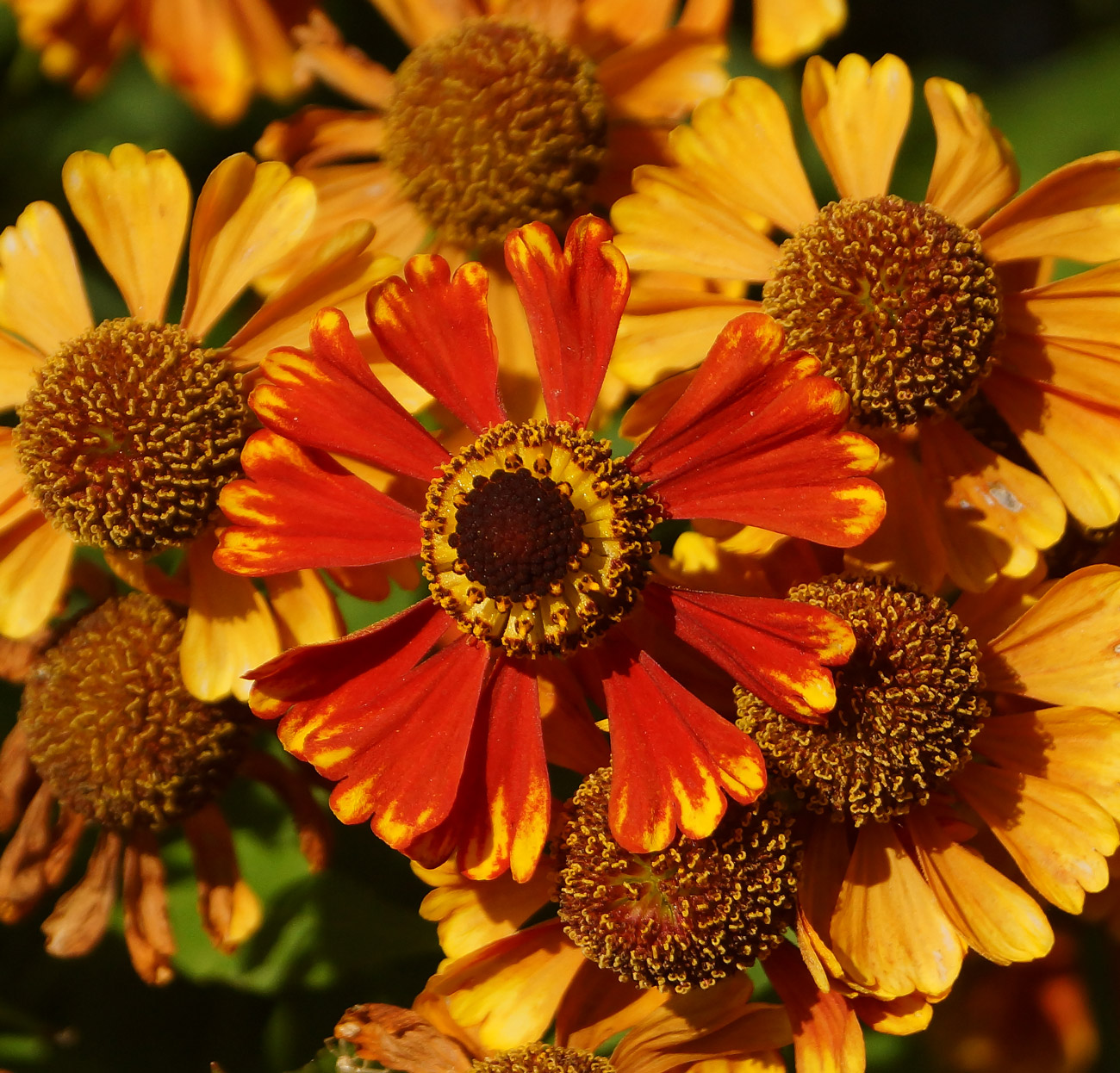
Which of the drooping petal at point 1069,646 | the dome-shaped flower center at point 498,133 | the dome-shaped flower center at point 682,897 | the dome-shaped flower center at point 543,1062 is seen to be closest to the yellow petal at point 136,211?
the dome-shaped flower center at point 498,133

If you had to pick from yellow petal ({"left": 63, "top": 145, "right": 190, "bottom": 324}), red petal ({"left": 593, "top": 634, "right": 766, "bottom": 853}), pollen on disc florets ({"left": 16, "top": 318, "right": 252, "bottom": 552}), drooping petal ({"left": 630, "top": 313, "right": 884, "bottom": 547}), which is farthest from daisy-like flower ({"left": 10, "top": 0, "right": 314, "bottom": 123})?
red petal ({"left": 593, "top": 634, "right": 766, "bottom": 853})

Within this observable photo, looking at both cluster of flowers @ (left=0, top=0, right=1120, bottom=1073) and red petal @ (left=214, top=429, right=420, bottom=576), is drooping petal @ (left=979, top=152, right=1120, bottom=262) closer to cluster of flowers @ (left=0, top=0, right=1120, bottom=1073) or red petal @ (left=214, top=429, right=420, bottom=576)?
cluster of flowers @ (left=0, top=0, right=1120, bottom=1073)

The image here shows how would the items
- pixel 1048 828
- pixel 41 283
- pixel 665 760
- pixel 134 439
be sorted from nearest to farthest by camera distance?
1. pixel 665 760
2. pixel 1048 828
3. pixel 134 439
4. pixel 41 283

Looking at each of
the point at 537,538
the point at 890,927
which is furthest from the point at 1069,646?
the point at 537,538

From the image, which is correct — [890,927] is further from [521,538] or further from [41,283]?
[41,283]

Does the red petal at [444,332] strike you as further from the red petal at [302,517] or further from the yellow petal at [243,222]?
the yellow petal at [243,222]

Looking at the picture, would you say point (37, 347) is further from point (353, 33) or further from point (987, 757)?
point (987, 757)

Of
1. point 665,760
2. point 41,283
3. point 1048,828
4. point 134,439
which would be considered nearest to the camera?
point 665,760
